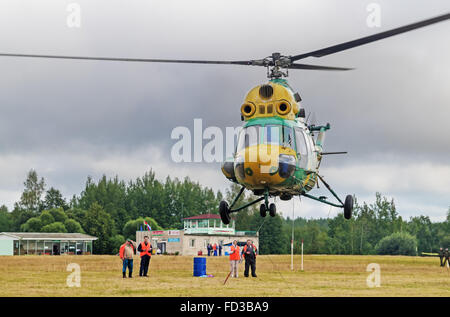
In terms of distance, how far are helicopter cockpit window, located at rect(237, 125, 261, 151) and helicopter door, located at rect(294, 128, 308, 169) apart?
4.77ft

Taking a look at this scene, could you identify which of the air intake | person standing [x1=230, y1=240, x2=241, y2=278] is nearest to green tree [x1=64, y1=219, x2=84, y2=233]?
person standing [x1=230, y1=240, x2=241, y2=278]

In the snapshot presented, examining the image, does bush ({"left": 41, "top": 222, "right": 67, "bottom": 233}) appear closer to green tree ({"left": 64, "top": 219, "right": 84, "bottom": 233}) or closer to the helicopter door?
green tree ({"left": 64, "top": 219, "right": 84, "bottom": 233})

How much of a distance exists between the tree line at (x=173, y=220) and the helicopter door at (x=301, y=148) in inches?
3100

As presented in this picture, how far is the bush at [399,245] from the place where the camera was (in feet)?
299

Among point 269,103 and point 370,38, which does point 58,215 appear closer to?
point 269,103

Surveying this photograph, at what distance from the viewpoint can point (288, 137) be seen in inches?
747

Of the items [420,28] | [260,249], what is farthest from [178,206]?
[420,28]

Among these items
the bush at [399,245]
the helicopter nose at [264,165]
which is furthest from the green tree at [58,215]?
the helicopter nose at [264,165]

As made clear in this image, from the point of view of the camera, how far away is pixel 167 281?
2091 centimetres

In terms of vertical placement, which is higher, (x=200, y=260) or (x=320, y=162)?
(x=320, y=162)
